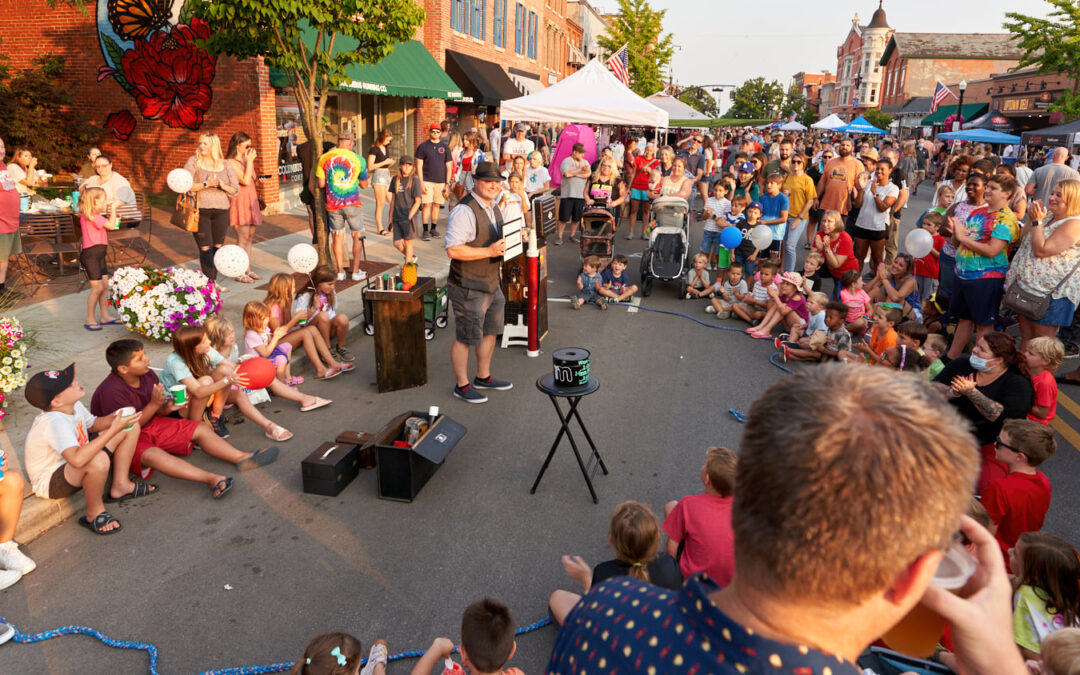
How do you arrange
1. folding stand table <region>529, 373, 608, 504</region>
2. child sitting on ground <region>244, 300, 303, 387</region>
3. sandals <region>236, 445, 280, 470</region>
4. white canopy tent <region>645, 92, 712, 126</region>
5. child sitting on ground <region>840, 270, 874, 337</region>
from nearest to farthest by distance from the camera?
folding stand table <region>529, 373, 608, 504</region> < sandals <region>236, 445, 280, 470</region> < child sitting on ground <region>244, 300, 303, 387</region> < child sitting on ground <region>840, 270, 874, 337</region> < white canopy tent <region>645, 92, 712, 126</region>

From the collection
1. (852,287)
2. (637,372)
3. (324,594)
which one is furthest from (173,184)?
(852,287)

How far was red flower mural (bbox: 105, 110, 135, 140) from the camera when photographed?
16.0 meters

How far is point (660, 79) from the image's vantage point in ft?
167

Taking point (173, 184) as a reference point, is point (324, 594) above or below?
below

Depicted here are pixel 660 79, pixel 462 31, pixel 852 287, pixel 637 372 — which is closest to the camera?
pixel 637 372

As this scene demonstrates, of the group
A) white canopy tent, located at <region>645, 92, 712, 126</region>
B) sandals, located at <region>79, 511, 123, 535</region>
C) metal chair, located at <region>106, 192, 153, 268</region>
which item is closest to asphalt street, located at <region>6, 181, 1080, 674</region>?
sandals, located at <region>79, 511, 123, 535</region>

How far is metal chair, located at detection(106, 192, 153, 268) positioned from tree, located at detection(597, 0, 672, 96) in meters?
40.0

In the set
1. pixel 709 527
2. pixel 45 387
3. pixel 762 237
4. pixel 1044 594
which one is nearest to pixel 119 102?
pixel 762 237

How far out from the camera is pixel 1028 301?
255 inches

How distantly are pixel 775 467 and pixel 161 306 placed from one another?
24.4 ft

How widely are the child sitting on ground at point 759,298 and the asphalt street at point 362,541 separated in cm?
261

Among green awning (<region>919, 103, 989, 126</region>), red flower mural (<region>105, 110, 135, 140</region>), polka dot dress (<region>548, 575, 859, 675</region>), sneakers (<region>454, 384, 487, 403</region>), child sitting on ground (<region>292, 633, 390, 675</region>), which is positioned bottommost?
sneakers (<region>454, 384, 487, 403</region>)

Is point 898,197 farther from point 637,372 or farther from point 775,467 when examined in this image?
point 775,467

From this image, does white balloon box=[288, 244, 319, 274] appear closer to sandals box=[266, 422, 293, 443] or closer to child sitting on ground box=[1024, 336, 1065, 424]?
sandals box=[266, 422, 293, 443]
